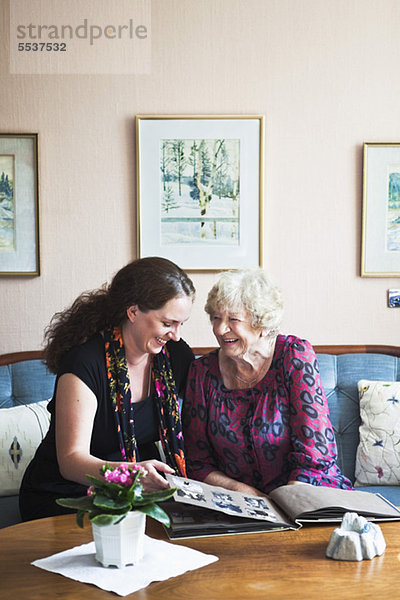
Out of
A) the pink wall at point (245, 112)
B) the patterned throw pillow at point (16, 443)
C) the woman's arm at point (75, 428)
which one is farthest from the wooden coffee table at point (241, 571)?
the pink wall at point (245, 112)

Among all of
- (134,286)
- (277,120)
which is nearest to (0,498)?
(134,286)

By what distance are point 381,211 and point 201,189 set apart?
0.82 m

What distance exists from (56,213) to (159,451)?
1.28 m

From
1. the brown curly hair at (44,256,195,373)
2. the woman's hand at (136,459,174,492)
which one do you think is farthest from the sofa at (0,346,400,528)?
the woman's hand at (136,459,174,492)

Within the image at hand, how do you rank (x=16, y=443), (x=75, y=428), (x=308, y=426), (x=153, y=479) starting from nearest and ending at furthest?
1. (x=153, y=479)
2. (x=75, y=428)
3. (x=308, y=426)
4. (x=16, y=443)

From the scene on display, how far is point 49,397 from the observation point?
2.60 m

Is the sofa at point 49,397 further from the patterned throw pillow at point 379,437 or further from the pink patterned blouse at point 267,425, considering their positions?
the pink patterned blouse at point 267,425

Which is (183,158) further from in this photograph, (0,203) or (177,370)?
(177,370)

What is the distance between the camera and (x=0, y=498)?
92.0 inches

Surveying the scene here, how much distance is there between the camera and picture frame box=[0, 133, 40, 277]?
283 centimetres

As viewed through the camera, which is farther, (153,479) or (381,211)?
(381,211)

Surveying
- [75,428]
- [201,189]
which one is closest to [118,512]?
[75,428]

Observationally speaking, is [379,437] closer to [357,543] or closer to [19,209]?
[357,543]

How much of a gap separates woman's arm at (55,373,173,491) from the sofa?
0.70 meters
